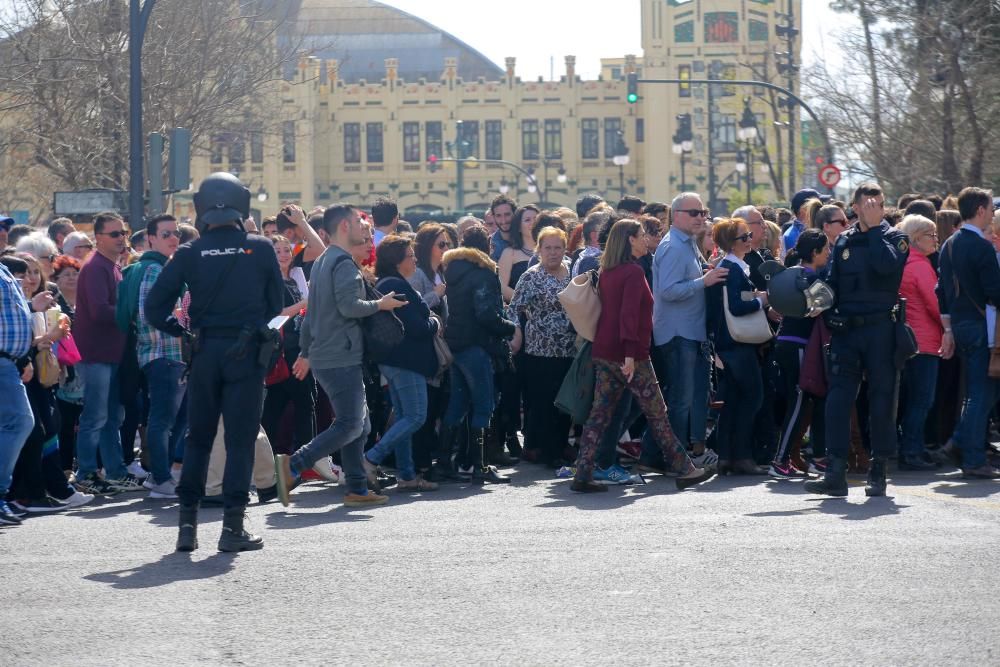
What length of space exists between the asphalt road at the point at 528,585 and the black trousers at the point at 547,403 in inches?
83.8

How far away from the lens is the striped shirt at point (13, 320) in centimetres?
954

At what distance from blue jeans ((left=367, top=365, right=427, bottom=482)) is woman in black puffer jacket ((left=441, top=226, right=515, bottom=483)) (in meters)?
0.49

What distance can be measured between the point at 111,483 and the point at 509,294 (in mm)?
3630

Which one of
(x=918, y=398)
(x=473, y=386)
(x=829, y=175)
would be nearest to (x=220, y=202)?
(x=473, y=386)

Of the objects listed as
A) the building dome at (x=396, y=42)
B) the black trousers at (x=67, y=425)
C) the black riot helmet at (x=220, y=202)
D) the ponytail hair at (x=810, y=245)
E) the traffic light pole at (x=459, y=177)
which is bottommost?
the black trousers at (x=67, y=425)

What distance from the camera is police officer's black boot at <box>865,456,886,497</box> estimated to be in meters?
9.81

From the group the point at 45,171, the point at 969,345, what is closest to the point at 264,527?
the point at 969,345

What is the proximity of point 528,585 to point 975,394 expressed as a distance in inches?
197

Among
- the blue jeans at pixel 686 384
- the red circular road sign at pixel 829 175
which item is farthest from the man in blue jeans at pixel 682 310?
the red circular road sign at pixel 829 175

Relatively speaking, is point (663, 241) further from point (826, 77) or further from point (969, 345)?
point (826, 77)

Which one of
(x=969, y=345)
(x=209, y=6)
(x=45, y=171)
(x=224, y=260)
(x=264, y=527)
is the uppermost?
(x=209, y=6)

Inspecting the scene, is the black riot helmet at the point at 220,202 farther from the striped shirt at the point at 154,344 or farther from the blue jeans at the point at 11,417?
the striped shirt at the point at 154,344

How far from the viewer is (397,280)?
416 inches

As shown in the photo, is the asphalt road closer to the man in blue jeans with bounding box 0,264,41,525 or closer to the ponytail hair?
the man in blue jeans with bounding box 0,264,41,525
